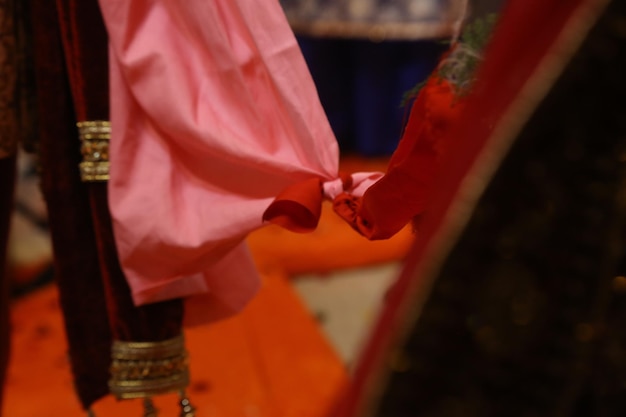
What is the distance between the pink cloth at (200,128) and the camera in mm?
528

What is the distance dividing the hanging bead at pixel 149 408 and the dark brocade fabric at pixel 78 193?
0.22ft

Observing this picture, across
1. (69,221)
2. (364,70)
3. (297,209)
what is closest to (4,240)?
(69,221)

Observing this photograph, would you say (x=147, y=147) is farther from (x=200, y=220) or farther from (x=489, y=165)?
(x=489, y=165)

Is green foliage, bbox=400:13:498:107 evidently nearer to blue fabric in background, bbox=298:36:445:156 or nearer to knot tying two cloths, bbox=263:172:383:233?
knot tying two cloths, bbox=263:172:383:233

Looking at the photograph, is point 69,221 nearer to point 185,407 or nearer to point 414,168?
point 185,407

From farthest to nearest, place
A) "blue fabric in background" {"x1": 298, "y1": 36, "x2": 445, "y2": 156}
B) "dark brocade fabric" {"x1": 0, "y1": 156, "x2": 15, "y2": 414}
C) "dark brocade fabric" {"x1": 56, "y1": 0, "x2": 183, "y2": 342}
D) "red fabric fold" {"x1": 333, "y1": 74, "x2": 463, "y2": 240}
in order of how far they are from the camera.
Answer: "blue fabric in background" {"x1": 298, "y1": 36, "x2": 445, "y2": 156}, "dark brocade fabric" {"x1": 0, "y1": 156, "x2": 15, "y2": 414}, "dark brocade fabric" {"x1": 56, "y1": 0, "x2": 183, "y2": 342}, "red fabric fold" {"x1": 333, "y1": 74, "x2": 463, "y2": 240}

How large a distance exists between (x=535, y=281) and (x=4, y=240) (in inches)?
24.8

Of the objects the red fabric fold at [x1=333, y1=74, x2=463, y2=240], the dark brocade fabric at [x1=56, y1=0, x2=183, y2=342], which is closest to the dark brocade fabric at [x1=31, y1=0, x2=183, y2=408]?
the dark brocade fabric at [x1=56, y1=0, x2=183, y2=342]

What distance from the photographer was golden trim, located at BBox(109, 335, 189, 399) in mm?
617

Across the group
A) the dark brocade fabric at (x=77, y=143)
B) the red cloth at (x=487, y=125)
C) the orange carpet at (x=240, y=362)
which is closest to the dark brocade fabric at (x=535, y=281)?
the red cloth at (x=487, y=125)

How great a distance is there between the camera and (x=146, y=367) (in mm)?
620

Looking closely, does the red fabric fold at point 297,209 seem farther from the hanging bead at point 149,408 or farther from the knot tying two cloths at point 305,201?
the hanging bead at point 149,408

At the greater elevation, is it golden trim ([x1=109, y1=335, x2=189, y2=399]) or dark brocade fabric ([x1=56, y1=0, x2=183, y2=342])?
dark brocade fabric ([x1=56, y1=0, x2=183, y2=342])

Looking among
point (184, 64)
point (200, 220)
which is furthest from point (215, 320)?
point (184, 64)
